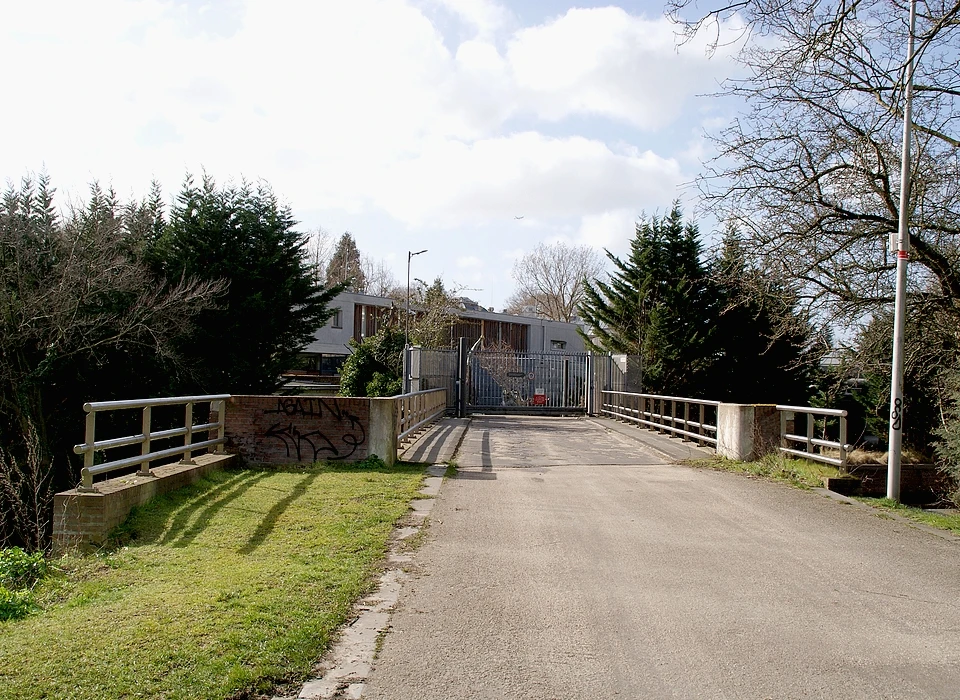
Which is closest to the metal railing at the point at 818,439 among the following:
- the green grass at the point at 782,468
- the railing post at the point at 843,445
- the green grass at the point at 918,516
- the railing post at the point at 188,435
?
the railing post at the point at 843,445

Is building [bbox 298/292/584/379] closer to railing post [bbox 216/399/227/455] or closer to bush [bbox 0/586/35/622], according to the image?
railing post [bbox 216/399/227/455]

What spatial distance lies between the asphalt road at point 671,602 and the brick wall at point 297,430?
3173 millimetres

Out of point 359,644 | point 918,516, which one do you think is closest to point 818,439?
point 918,516

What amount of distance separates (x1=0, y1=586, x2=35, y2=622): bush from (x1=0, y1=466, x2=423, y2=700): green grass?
0.11 metres

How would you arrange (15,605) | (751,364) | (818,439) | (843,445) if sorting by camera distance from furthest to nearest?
1. (751,364)
2. (818,439)
3. (843,445)
4. (15,605)

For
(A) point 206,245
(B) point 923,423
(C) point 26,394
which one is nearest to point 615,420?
(B) point 923,423

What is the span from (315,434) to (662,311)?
79.1 feet

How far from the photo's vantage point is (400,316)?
5175cm

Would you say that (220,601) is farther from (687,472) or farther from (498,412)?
(498,412)

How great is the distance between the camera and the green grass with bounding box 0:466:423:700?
4324 millimetres

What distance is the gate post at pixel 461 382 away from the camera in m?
29.0

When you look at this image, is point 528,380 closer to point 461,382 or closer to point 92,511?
point 461,382

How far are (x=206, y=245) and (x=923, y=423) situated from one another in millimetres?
20774

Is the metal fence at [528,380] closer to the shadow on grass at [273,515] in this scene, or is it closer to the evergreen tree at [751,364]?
the evergreen tree at [751,364]
